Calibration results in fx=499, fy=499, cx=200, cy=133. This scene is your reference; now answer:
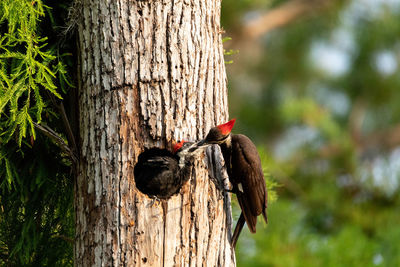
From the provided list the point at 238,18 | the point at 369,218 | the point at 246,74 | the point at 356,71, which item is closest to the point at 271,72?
the point at 246,74

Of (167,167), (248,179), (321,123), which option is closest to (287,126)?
(321,123)

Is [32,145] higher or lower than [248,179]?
higher

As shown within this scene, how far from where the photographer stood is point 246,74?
10.7 metres

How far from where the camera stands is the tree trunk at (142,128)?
229cm

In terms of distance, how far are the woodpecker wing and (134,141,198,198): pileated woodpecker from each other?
33 cm

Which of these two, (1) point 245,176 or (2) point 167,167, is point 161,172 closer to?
(2) point 167,167

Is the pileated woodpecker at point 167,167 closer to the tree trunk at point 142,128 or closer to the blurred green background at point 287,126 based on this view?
the tree trunk at point 142,128

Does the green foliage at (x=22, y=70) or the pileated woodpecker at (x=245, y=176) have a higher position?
the green foliage at (x=22, y=70)

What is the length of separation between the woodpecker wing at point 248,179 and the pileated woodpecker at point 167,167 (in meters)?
0.33

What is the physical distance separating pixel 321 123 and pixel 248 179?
4.18 meters

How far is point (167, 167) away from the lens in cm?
239

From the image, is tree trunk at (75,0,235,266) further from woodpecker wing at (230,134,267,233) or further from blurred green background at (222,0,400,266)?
blurred green background at (222,0,400,266)

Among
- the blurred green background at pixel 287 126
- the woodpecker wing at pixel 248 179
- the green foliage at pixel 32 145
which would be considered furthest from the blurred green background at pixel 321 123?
the green foliage at pixel 32 145

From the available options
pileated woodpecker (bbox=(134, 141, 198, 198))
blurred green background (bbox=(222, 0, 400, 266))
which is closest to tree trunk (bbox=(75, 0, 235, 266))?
pileated woodpecker (bbox=(134, 141, 198, 198))
